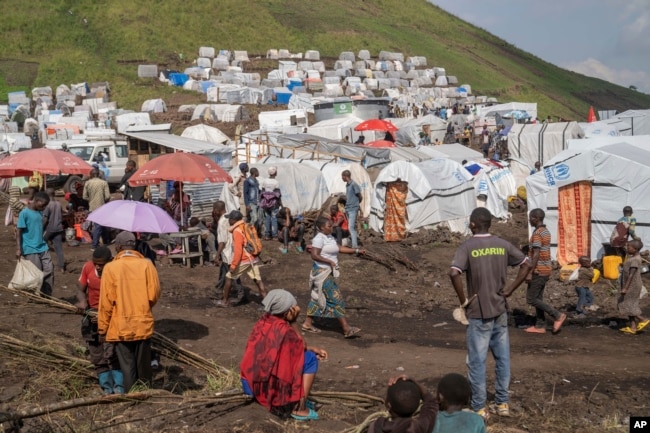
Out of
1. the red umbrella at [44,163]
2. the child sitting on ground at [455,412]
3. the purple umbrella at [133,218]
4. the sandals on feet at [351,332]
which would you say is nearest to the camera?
the child sitting on ground at [455,412]

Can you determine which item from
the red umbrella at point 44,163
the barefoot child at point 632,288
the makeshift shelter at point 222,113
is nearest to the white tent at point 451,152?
the makeshift shelter at point 222,113

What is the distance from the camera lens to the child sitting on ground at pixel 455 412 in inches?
169

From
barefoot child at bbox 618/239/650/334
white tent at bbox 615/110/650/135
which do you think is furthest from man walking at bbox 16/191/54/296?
white tent at bbox 615/110/650/135

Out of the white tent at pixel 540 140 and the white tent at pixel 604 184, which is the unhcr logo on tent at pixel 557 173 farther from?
the white tent at pixel 540 140

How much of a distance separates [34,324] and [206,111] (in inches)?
1261

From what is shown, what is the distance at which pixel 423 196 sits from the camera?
62.1 ft

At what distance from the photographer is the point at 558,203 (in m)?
15.8

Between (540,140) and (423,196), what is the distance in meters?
12.4

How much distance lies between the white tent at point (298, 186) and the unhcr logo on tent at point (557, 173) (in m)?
6.21

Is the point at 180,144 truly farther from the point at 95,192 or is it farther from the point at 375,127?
the point at 375,127

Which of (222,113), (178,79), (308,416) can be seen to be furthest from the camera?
(178,79)

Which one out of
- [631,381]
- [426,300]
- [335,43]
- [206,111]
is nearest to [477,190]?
[426,300]

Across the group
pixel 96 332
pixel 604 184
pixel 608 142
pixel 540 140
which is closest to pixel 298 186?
pixel 604 184

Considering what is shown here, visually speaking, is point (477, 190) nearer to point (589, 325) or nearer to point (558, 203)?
point (558, 203)
